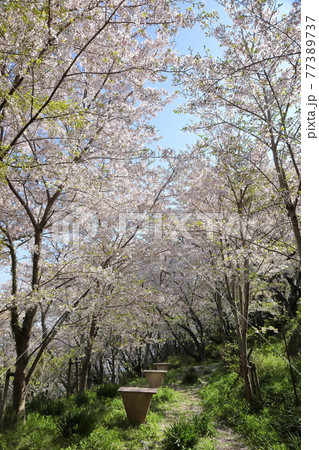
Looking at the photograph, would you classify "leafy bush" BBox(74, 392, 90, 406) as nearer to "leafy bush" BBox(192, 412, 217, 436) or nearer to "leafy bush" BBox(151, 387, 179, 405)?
"leafy bush" BBox(151, 387, 179, 405)

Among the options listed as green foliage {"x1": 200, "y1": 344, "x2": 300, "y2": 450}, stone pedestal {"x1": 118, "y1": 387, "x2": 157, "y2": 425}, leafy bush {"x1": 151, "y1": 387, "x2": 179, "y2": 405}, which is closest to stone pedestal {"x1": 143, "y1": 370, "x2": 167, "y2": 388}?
leafy bush {"x1": 151, "y1": 387, "x2": 179, "y2": 405}

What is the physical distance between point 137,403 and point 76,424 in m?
1.23

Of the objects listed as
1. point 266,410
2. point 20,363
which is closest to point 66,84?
point 20,363

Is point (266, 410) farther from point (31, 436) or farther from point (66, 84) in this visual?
point (66, 84)

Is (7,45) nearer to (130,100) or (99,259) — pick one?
(130,100)

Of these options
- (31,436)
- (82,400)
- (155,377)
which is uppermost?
(31,436)

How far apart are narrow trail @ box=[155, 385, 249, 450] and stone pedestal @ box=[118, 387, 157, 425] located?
1.86 feet

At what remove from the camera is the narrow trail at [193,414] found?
15.3ft

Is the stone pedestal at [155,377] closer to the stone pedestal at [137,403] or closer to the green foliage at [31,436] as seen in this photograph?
the stone pedestal at [137,403]

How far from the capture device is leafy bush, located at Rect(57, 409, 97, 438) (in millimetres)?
4676

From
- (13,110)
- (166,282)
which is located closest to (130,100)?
(13,110)

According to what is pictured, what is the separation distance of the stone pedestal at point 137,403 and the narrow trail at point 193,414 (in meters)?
0.57

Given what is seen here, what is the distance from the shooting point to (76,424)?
4.71 meters
